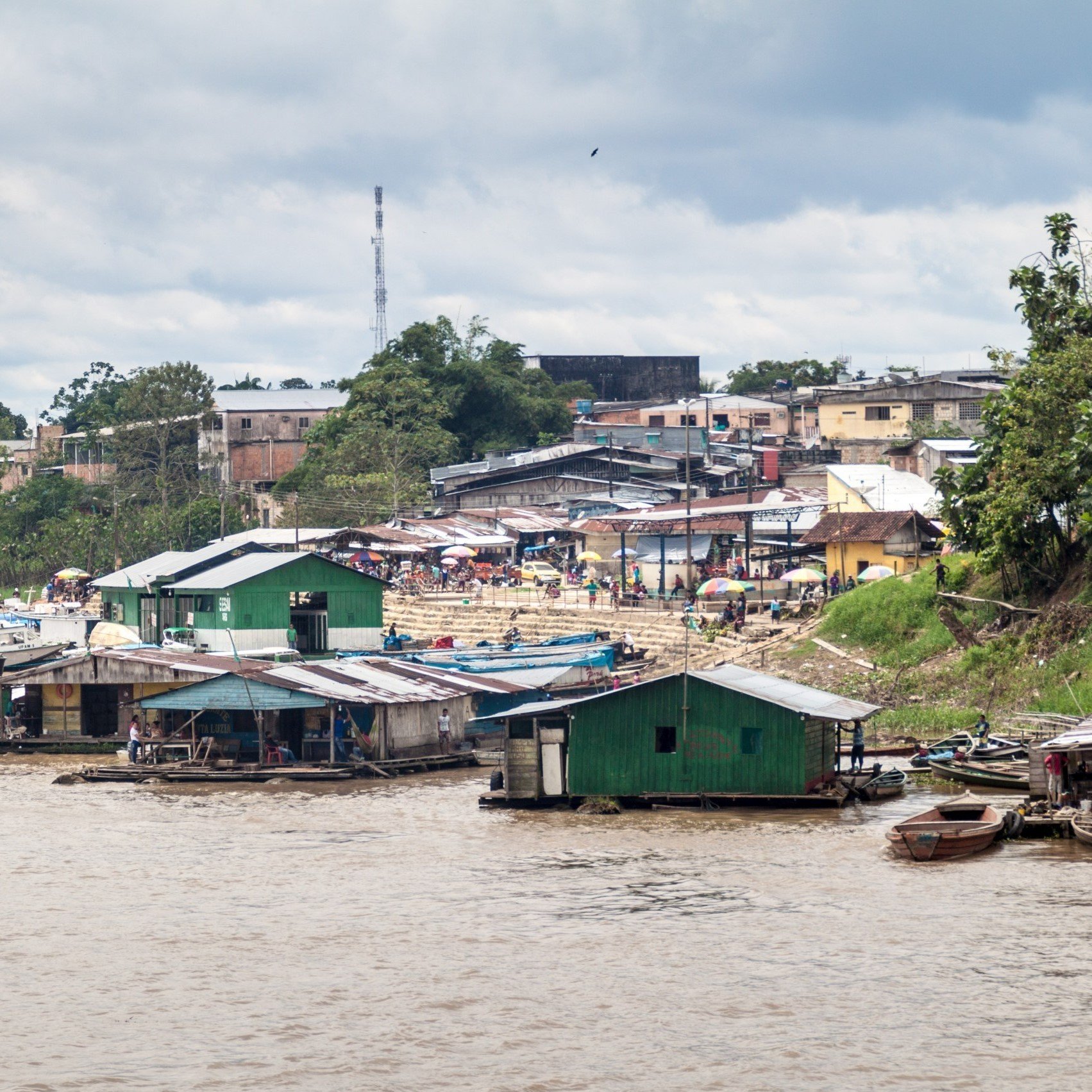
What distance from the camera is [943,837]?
2516 cm

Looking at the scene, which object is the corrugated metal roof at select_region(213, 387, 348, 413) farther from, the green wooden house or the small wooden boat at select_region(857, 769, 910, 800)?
the small wooden boat at select_region(857, 769, 910, 800)

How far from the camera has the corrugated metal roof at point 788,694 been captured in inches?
1161

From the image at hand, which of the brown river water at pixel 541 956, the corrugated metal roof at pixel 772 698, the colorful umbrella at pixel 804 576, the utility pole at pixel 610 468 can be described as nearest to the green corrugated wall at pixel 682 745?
the corrugated metal roof at pixel 772 698

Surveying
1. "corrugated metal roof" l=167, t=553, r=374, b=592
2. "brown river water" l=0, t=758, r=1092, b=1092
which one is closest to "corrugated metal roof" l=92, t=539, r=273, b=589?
"corrugated metal roof" l=167, t=553, r=374, b=592

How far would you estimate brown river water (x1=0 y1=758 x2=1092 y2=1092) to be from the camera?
1727 cm

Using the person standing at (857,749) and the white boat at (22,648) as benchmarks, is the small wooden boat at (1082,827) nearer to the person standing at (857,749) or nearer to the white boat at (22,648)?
the person standing at (857,749)

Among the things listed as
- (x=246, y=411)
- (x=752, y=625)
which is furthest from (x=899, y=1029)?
(x=246, y=411)

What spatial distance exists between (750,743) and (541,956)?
9554mm

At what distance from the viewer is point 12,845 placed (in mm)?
29109

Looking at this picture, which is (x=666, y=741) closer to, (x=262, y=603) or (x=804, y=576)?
(x=804, y=576)

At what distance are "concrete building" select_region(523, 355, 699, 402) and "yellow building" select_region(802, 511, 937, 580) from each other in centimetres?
5744

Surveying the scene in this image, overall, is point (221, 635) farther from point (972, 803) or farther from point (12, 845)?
point (972, 803)

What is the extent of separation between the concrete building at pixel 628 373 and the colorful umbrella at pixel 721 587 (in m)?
59.3

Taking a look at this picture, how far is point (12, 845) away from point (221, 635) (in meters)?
19.5
